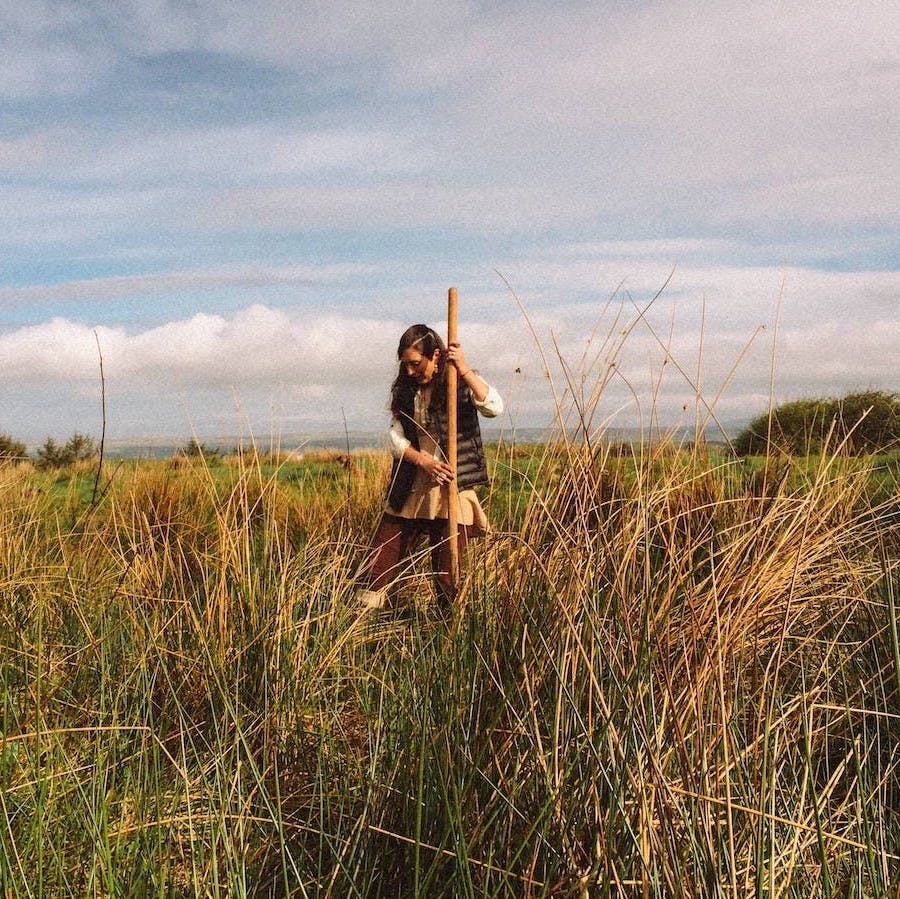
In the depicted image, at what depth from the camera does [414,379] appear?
4.45m

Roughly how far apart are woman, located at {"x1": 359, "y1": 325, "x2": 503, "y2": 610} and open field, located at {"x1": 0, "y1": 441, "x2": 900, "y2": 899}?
3.09ft

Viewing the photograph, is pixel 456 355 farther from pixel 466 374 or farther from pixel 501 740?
pixel 501 740

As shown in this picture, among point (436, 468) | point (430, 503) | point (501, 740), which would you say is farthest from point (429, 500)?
point (501, 740)

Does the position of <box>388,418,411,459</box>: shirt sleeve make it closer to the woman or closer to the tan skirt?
the woman

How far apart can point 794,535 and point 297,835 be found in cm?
176

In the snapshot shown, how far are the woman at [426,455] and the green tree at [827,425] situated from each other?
8.49ft

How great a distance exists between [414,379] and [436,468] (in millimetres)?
586

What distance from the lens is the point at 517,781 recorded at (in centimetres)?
181

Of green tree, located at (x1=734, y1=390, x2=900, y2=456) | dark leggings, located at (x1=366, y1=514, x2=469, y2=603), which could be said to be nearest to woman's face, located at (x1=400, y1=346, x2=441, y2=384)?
dark leggings, located at (x1=366, y1=514, x2=469, y2=603)

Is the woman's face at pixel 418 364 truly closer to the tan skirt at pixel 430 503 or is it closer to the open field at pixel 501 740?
the tan skirt at pixel 430 503

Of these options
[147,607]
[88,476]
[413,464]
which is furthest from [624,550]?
[88,476]

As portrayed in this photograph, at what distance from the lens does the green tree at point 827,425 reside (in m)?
6.81

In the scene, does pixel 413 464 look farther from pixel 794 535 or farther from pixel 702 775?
pixel 702 775

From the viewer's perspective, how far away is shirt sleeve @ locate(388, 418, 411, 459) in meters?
4.37
